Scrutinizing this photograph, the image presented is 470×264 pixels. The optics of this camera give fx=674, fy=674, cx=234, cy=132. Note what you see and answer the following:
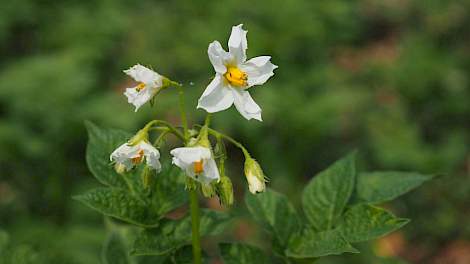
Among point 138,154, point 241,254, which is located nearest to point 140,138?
point 138,154

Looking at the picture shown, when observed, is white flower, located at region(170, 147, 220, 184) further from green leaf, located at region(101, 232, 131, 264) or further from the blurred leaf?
green leaf, located at region(101, 232, 131, 264)

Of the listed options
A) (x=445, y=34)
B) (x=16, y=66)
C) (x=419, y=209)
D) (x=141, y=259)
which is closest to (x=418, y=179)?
(x=141, y=259)

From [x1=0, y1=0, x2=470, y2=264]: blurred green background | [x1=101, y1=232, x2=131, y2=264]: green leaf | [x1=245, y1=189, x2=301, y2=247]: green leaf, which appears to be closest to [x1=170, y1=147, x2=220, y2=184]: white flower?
[x1=245, y1=189, x2=301, y2=247]: green leaf

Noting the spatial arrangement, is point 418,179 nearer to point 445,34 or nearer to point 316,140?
point 316,140

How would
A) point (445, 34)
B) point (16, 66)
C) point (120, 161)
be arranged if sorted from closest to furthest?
1. point (120, 161)
2. point (16, 66)
3. point (445, 34)

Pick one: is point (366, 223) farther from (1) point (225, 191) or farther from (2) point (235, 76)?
(2) point (235, 76)

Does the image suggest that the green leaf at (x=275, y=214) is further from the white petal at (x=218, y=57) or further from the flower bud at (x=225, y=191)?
the white petal at (x=218, y=57)
